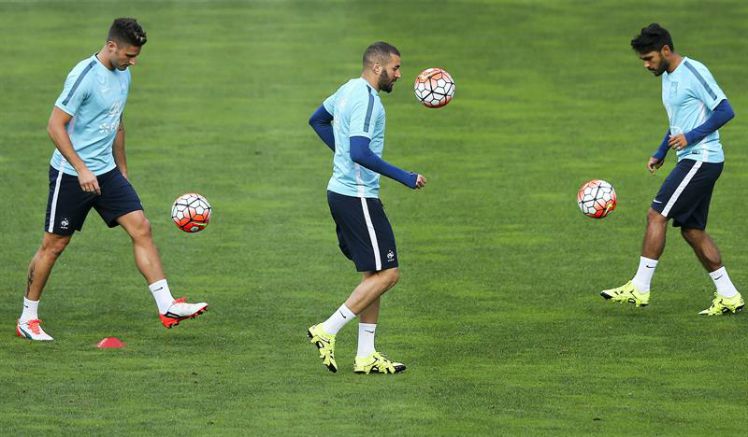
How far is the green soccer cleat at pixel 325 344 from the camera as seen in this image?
11562mm

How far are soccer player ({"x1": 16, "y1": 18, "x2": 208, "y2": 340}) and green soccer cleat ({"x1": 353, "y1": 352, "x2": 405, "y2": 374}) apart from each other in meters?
1.34

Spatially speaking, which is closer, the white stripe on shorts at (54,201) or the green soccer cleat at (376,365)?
the green soccer cleat at (376,365)

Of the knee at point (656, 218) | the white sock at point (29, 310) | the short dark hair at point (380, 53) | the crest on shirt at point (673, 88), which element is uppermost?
the short dark hair at point (380, 53)

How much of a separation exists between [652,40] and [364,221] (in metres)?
3.15

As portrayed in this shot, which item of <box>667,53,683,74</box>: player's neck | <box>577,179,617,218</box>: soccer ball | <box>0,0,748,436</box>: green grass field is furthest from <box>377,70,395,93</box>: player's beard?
<box>667,53,683,74</box>: player's neck

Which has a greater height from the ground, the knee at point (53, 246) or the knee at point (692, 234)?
the knee at point (692, 234)

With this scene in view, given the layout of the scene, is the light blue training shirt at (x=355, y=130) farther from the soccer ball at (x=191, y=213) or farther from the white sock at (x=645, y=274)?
the white sock at (x=645, y=274)

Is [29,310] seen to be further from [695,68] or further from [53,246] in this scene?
[695,68]

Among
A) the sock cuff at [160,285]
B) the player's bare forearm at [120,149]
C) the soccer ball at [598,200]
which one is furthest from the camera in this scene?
the soccer ball at [598,200]

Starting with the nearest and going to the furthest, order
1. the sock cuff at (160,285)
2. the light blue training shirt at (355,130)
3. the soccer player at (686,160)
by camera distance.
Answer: the light blue training shirt at (355,130) < the sock cuff at (160,285) < the soccer player at (686,160)

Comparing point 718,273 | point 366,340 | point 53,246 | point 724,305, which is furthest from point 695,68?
point 53,246

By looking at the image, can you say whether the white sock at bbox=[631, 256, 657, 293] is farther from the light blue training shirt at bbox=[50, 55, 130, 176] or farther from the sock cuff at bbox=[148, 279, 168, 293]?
the light blue training shirt at bbox=[50, 55, 130, 176]

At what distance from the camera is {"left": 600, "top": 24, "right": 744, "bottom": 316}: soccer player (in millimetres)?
13281

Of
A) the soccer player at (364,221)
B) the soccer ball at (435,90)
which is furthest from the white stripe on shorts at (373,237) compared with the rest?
the soccer ball at (435,90)
